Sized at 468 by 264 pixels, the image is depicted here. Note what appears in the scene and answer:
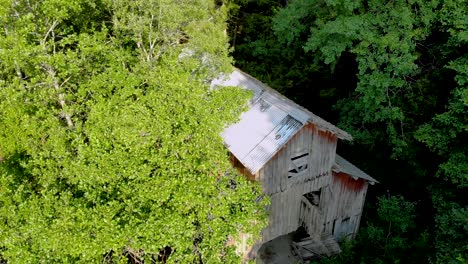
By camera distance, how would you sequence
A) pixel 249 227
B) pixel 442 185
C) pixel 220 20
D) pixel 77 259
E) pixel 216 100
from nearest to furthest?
pixel 77 259
pixel 249 227
pixel 216 100
pixel 442 185
pixel 220 20

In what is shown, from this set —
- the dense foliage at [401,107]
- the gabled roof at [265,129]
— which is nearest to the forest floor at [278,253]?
the dense foliage at [401,107]

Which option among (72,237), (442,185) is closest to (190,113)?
(72,237)

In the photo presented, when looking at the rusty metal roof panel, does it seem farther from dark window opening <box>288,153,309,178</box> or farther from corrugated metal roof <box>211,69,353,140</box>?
dark window opening <box>288,153,309,178</box>

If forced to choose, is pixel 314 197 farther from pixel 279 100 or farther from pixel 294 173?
pixel 279 100

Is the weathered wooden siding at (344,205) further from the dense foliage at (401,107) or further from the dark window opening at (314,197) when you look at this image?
the dense foliage at (401,107)

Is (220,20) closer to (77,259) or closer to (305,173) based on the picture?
(305,173)

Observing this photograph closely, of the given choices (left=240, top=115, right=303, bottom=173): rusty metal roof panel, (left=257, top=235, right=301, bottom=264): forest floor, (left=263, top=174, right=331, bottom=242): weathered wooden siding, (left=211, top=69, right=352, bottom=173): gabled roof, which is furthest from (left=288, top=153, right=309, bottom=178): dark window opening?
(left=257, top=235, right=301, bottom=264): forest floor

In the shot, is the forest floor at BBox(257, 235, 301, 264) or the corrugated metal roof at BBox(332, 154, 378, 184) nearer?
the corrugated metal roof at BBox(332, 154, 378, 184)
